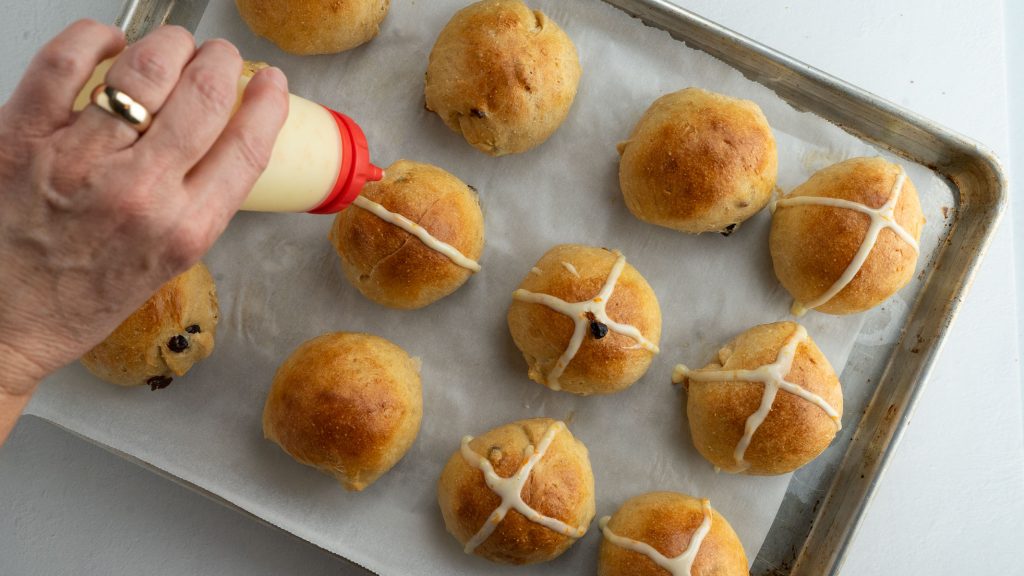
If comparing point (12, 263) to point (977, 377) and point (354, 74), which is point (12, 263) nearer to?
point (354, 74)

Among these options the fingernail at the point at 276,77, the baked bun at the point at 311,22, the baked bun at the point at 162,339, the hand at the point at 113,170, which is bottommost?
the baked bun at the point at 162,339

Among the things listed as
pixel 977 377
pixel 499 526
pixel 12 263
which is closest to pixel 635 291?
pixel 499 526

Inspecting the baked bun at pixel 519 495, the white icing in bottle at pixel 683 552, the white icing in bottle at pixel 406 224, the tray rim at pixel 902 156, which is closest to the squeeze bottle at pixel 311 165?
the white icing in bottle at pixel 406 224

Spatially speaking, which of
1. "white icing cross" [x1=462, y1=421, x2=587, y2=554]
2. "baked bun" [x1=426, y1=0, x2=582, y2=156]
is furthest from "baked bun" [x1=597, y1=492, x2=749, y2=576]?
"baked bun" [x1=426, y1=0, x2=582, y2=156]

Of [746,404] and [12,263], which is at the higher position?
[746,404]

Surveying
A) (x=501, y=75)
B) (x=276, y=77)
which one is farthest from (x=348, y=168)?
(x=501, y=75)

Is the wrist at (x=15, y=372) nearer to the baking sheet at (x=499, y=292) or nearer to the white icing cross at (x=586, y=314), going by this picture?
the baking sheet at (x=499, y=292)

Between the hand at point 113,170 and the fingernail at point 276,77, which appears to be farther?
the fingernail at point 276,77
